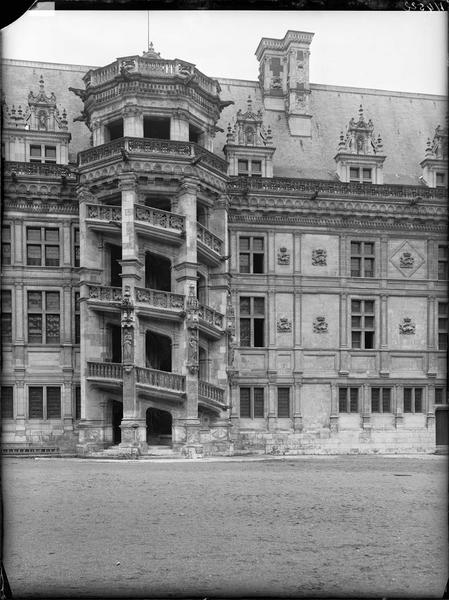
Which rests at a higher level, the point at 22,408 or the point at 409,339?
the point at 409,339

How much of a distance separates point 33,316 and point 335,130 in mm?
15821

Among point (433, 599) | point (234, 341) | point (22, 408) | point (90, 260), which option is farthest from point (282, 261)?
point (433, 599)

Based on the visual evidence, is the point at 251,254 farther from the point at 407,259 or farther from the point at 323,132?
the point at 323,132

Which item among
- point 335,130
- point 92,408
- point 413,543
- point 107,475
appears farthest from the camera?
point 335,130

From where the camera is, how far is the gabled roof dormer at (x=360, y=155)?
29.9m

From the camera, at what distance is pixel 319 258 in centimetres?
2823

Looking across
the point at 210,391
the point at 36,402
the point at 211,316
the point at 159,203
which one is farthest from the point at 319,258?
the point at 36,402

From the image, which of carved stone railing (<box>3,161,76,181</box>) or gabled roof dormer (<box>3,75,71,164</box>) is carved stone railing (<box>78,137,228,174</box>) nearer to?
carved stone railing (<box>3,161,76,181</box>)

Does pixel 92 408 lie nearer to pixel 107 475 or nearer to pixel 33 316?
pixel 33 316

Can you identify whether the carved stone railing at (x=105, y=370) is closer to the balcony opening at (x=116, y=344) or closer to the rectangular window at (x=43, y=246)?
the balcony opening at (x=116, y=344)

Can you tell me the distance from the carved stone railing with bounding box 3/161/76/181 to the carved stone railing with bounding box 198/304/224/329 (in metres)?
7.32

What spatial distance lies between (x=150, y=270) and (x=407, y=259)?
34.5 ft

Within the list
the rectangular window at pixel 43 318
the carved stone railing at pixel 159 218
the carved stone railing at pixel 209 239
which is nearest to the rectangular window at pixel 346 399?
the carved stone railing at pixel 209 239

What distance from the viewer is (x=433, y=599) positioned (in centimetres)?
698
